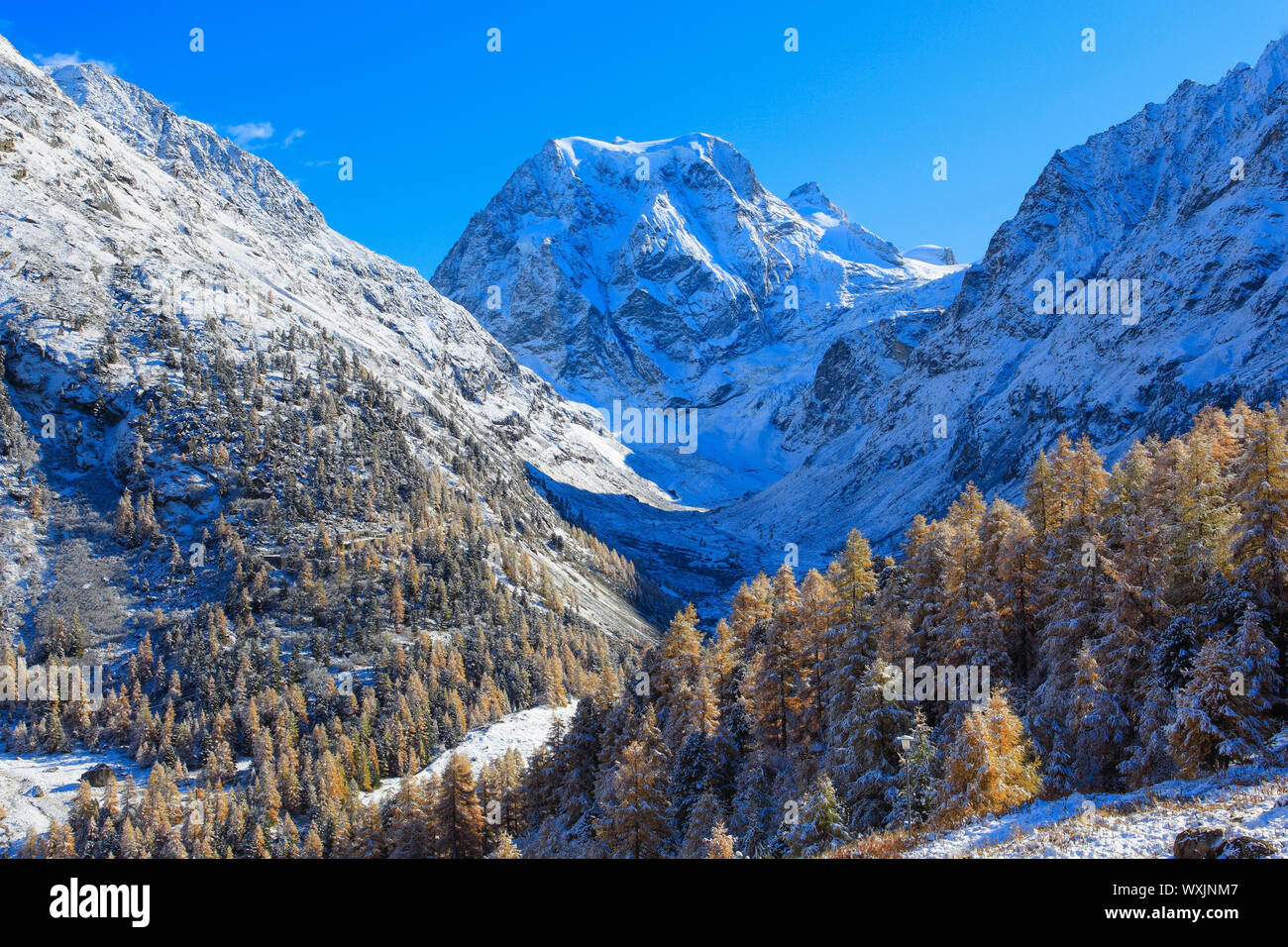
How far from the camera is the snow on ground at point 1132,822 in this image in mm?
18812

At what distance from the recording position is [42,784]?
4341 inches

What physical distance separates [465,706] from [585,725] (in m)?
81.6

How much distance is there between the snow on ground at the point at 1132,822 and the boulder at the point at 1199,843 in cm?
87

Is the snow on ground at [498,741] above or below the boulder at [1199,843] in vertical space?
below

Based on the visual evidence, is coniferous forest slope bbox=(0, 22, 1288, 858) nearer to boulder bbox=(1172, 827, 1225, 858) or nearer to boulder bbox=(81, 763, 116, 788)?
boulder bbox=(81, 763, 116, 788)

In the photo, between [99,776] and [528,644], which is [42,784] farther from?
[528,644]

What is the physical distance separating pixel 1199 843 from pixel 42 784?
142367mm

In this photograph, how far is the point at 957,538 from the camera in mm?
46344

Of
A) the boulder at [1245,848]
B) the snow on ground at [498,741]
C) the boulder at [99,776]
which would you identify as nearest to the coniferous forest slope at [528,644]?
the boulder at [99,776]

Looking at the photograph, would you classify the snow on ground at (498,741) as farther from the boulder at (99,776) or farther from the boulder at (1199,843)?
the boulder at (1199,843)

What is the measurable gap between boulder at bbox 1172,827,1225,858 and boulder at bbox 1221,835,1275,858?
18cm

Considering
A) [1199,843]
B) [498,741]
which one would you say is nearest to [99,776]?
[498,741]
